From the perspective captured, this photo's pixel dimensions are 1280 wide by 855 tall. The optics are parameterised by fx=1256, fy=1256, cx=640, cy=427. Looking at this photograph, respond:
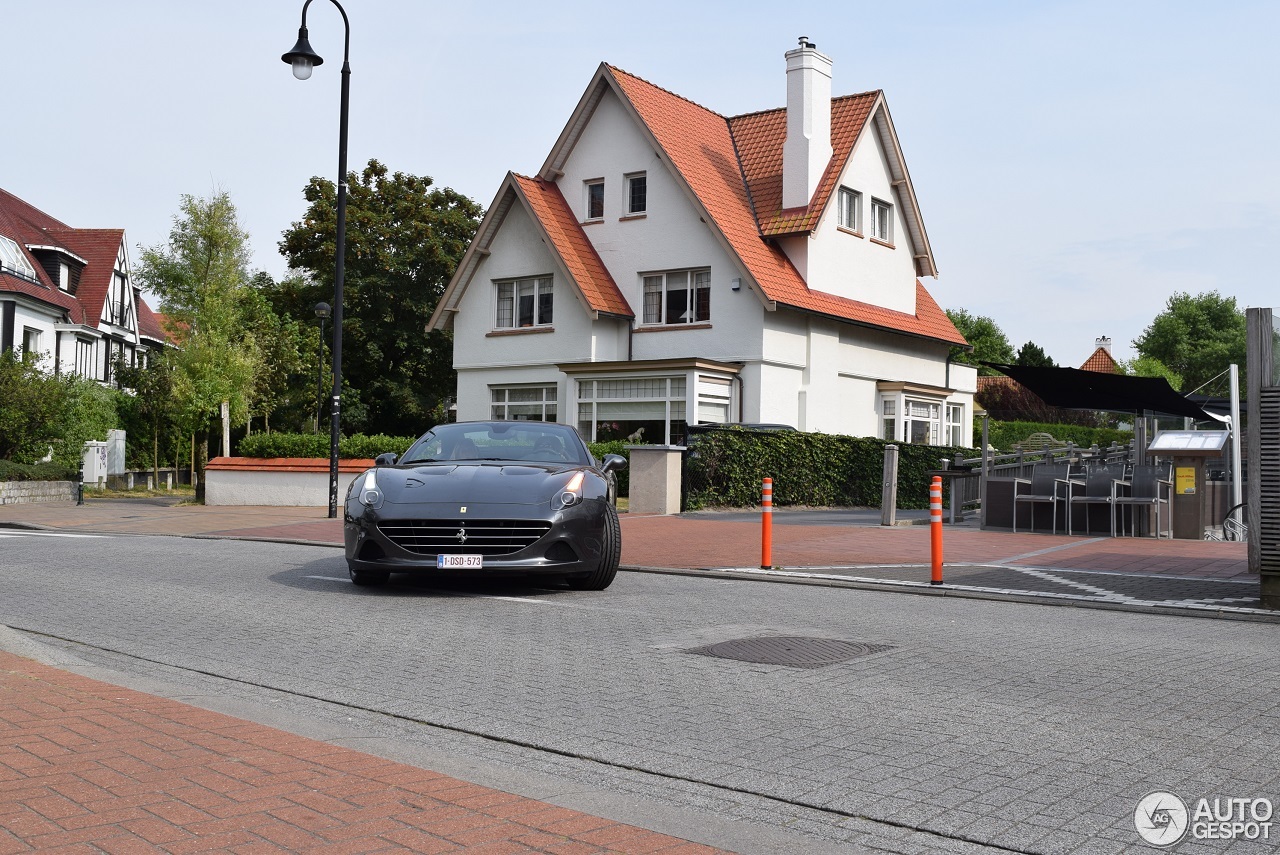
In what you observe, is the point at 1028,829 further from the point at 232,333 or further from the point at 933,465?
the point at 232,333

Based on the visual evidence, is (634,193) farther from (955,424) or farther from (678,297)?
(955,424)

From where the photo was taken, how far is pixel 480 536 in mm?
10062

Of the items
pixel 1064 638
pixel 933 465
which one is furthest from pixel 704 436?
pixel 1064 638

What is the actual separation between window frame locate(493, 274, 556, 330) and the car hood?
2282 cm

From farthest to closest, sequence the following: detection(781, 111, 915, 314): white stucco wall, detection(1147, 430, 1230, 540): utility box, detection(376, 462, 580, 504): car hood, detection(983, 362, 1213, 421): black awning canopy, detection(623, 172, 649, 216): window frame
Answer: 1. detection(623, 172, 649, 216): window frame
2. detection(781, 111, 915, 314): white stucco wall
3. detection(983, 362, 1213, 421): black awning canopy
4. detection(1147, 430, 1230, 540): utility box
5. detection(376, 462, 580, 504): car hood

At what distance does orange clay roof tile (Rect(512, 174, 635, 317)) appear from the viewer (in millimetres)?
31953

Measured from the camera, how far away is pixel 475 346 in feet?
116

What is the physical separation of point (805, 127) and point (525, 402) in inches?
415

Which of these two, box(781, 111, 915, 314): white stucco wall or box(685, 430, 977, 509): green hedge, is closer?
box(685, 430, 977, 509): green hedge

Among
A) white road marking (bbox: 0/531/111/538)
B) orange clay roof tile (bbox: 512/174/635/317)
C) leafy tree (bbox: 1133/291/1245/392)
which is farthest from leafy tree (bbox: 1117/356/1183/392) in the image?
white road marking (bbox: 0/531/111/538)

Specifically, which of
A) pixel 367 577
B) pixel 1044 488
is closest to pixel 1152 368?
pixel 1044 488

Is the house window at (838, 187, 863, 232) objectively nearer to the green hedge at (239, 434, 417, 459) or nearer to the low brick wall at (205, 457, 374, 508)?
the green hedge at (239, 434, 417, 459)

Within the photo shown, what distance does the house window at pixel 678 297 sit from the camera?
3209 centimetres

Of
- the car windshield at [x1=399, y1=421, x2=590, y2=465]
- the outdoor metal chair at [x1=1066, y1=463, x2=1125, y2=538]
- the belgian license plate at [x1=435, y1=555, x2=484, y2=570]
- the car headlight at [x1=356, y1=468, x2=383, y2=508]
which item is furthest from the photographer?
the outdoor metal chair at [x1=1066, y1=463, x2=1125, y2=538]
